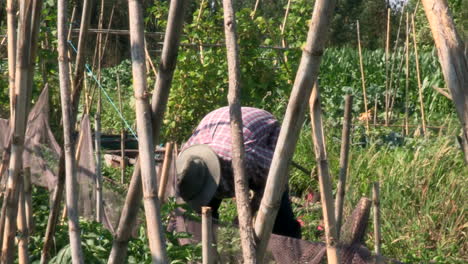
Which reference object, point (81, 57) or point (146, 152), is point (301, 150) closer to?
point (81, 57)

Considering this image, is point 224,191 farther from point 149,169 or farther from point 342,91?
point 342,91

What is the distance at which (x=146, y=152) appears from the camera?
1166 millimetres

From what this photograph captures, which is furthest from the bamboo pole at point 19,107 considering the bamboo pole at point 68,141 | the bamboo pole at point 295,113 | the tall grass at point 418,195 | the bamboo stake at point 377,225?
the tall grass at point 418,195

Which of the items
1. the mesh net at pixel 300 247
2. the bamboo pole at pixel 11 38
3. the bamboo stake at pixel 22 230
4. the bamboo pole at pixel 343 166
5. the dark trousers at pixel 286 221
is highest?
the bamboo pole at pixel 11 38

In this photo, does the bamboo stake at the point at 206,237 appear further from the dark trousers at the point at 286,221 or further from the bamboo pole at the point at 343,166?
the dark trousers at the point at 286,221

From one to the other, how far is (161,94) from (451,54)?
51 centimetres

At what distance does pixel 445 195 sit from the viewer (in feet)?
18.1

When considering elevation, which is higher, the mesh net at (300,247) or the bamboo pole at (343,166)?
the bamboo pole at (343,166)

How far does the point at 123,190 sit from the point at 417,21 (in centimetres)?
1588

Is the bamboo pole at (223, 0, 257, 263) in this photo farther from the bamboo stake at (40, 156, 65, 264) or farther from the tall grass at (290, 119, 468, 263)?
the tall grass at (290, 119, 468, 263)

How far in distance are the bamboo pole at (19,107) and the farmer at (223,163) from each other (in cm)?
259

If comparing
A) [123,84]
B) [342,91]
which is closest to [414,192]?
[342,91]

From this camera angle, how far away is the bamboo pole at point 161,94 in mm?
1155

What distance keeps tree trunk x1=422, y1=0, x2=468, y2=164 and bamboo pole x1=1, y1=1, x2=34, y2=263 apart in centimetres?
101
